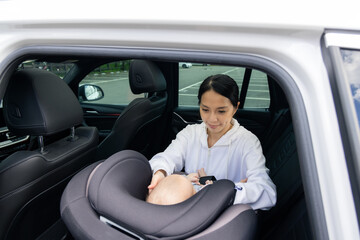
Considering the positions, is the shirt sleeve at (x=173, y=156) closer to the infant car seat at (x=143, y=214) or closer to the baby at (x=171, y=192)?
the baby at (x=171, y=192)

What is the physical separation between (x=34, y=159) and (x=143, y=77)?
4.80ft

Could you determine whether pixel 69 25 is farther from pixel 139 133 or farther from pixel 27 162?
pixel 139 133

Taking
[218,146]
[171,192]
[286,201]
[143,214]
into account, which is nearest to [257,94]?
[218,146]

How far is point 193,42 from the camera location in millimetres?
836

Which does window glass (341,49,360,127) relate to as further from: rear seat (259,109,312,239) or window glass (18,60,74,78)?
window glass (18,60,74,78)

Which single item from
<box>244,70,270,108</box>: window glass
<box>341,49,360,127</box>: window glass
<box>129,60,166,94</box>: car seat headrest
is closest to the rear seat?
<box>341,49,360,127</box>: window glass

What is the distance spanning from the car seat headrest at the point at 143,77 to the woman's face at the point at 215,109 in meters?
1.18

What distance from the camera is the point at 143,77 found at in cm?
272

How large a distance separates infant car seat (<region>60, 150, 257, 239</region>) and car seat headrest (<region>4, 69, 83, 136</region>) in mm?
570

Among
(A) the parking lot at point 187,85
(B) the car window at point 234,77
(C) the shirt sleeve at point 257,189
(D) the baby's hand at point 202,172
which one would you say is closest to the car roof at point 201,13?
(C) the shirt sleeve at point 257,189

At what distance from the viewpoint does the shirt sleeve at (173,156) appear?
1569mm

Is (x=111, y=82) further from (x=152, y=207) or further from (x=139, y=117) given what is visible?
(x=152, y=207)

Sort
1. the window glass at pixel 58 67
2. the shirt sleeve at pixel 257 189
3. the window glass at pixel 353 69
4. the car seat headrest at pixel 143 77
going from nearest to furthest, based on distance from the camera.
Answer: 1. the window glass at pixel 353 69
2. the shirt sleeve at pixel 257 189
3. the window glass at pixel 58 67
4. the car seat headrest at pixel 143 77

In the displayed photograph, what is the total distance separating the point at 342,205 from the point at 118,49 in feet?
2.52
